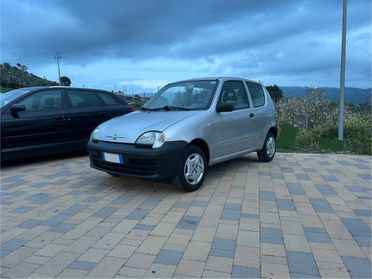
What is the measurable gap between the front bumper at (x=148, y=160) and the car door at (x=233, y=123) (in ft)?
A: 3.22

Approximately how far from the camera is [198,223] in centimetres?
381

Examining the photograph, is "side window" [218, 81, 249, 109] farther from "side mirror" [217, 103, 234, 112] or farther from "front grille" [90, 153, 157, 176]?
"front grille" [90, 153, 157, 176]

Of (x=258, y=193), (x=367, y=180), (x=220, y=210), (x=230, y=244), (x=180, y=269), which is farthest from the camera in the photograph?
(x=367, y=180)

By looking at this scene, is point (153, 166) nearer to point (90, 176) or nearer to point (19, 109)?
point (90, 176)

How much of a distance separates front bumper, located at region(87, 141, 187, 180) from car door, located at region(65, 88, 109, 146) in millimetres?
2941

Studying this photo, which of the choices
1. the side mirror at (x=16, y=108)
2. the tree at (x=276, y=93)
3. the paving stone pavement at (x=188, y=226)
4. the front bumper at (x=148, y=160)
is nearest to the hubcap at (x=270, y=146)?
the paving stone pavement at (x=188, y=226)

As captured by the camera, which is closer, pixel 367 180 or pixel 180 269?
pixel 180 269

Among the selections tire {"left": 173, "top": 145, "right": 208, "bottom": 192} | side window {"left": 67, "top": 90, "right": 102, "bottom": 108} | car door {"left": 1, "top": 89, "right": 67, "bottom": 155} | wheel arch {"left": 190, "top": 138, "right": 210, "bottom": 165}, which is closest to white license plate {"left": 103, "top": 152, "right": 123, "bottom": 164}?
tire {"left": 173, "top": 145, "right": 208, "bottom": 192}

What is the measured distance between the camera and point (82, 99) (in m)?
7.95

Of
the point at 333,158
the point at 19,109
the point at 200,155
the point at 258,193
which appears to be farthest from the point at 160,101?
the point at 333,158

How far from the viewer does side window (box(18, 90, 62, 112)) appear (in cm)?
698

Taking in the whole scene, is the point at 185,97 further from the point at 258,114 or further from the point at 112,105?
the point at 112,105

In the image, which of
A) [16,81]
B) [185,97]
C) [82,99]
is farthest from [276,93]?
[16,81]

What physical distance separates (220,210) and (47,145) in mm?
4338
